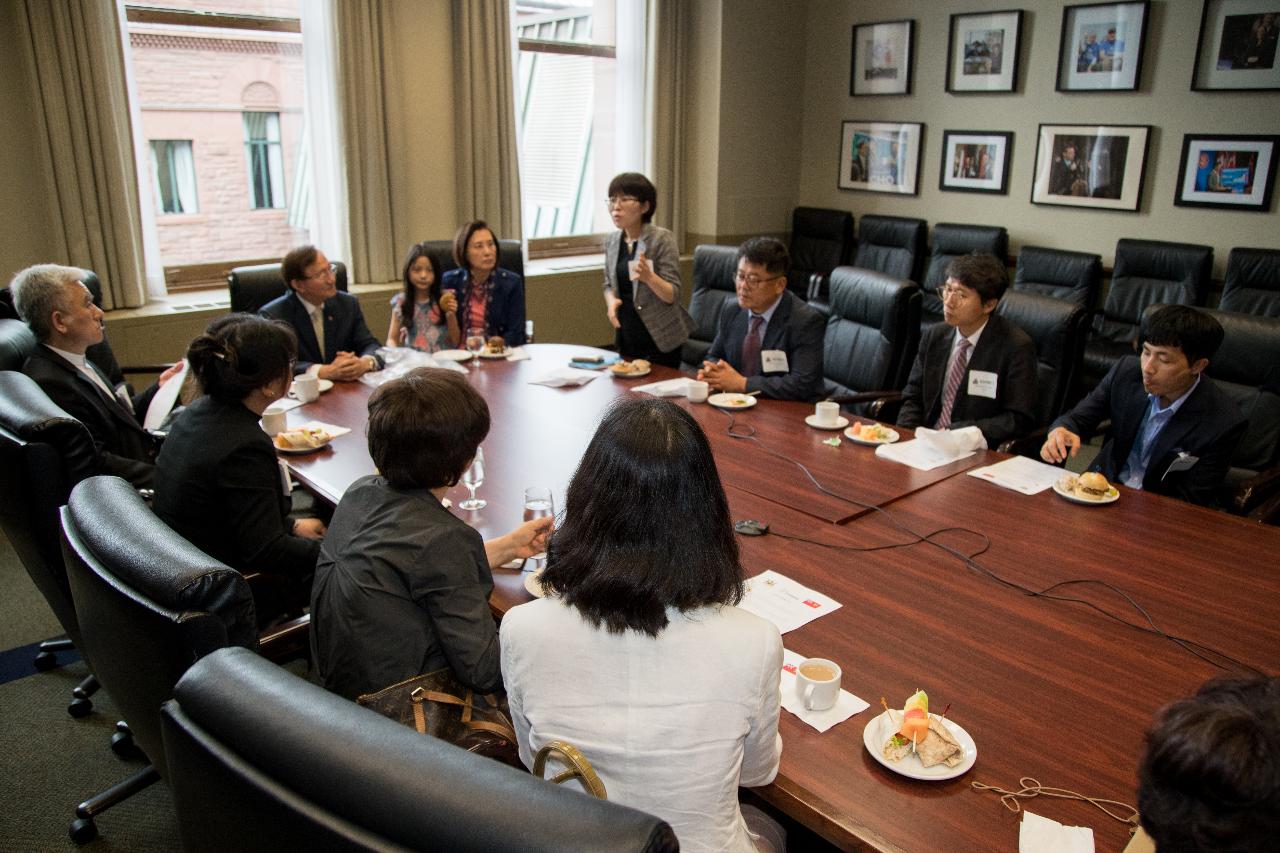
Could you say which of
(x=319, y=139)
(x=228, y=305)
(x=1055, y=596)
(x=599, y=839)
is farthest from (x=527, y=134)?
(x=599, y=839)

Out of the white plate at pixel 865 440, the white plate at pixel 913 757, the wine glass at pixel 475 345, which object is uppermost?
the wine glass at pixel 475 345

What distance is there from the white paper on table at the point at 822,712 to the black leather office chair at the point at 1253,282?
4.43 meters

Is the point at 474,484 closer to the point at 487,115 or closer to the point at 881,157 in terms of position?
the point at 487,115

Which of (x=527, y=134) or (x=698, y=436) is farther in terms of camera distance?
(x=527, y=134)

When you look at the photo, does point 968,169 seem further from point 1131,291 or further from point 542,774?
point 542,774

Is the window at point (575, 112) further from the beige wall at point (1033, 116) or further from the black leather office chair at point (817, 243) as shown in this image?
the beige wall at point (1033, 116)

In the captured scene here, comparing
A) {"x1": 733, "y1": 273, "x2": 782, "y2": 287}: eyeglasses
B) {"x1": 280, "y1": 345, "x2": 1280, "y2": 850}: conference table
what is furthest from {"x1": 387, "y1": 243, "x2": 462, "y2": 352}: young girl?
{"x1": 733, "y1": 273, "x2": 782, "y2": 287}: eyeglasses

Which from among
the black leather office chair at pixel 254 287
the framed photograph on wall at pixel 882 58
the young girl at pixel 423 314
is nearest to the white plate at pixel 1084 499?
the young girl at pixel 423 314

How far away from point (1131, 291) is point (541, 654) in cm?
522

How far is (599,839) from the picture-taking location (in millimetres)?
620

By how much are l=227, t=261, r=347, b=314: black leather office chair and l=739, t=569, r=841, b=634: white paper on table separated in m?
3.04

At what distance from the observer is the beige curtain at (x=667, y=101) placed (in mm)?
6398

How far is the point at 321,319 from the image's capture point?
13.1 feet

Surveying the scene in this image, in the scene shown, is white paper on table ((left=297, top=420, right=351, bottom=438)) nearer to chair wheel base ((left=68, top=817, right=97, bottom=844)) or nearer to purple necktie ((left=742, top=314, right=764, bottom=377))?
chair wheel base ((left=68, top=817, right=97, bottom=844))
